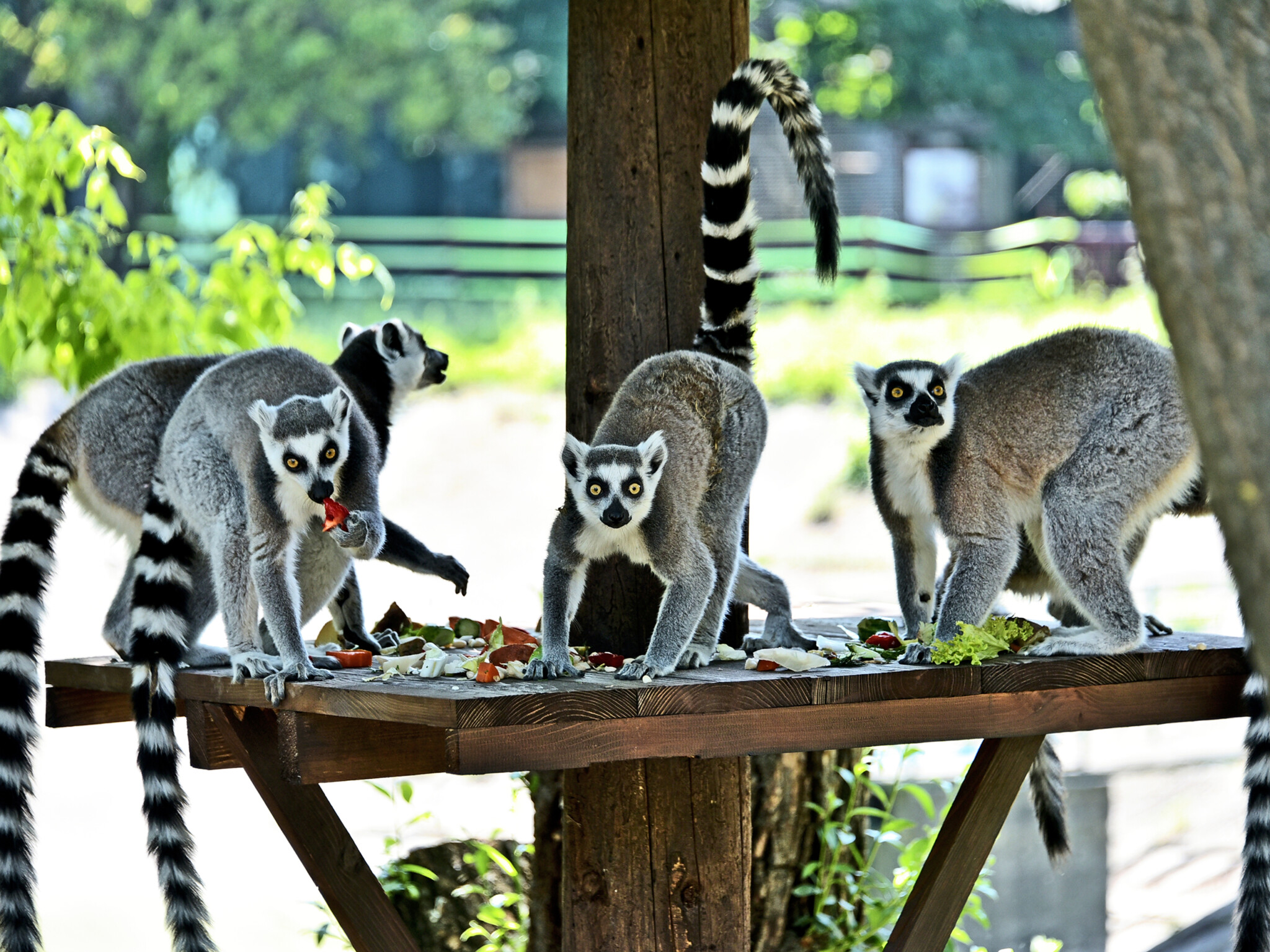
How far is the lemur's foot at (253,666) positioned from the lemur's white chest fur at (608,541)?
80cm

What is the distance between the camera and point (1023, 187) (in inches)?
783

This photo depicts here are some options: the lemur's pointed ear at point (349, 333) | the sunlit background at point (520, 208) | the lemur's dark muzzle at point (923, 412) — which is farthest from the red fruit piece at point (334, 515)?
the sunlit background at point (520, 208)

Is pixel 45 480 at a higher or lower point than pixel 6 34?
lower

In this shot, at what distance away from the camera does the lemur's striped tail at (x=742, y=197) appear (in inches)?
153

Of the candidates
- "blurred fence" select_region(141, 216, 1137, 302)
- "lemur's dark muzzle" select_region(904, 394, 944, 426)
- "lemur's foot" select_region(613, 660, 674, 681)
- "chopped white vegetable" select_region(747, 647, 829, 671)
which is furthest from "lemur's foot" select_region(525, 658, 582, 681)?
"blurred fence" select_region(141, 216, 1137, 302)

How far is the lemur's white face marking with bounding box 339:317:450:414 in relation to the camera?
477 centimetres

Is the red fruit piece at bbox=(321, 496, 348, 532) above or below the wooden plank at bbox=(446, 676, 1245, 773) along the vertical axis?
above

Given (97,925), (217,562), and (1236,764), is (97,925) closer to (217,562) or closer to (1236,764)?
(217,562)

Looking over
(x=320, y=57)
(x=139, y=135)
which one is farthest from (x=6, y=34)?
(x=320, y=57)

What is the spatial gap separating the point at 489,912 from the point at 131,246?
278 cm

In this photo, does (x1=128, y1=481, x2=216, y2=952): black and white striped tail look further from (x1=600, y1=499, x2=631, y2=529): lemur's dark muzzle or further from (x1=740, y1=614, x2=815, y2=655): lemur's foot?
(x1=740, y1=614, x2=815, y2=655): lemur's foot

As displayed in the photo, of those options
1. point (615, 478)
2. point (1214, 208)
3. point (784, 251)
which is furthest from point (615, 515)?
point (784, 251)

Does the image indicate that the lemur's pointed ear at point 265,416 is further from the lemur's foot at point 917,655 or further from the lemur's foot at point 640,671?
the lemur's foot at point 917,655

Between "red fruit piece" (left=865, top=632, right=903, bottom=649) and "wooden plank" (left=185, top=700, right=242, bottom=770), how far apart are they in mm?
1714
